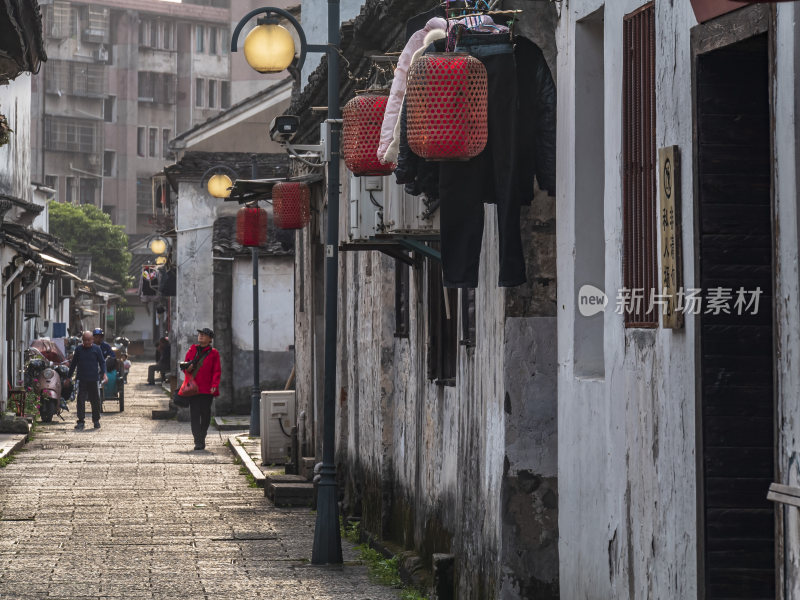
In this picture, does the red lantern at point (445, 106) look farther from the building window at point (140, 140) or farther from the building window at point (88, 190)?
the building window at point (140, 140)

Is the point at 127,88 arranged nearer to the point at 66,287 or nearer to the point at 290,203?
the point at 66,287

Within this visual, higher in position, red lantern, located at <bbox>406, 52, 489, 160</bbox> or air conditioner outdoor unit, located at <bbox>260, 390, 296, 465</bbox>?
red lantern, located at <bbox>406, 52, 489, 160</bbox>

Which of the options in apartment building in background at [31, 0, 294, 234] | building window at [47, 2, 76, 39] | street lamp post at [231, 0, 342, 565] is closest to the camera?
street lamp post at [231, 0, 342, 565]

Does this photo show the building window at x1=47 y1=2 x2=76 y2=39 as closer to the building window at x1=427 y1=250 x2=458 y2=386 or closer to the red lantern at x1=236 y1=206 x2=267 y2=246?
the red lantern at x1=236 y1=206 x2=267 y2=246

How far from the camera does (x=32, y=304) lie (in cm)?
3659

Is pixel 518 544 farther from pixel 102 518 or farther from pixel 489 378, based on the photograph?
pixel 102 518

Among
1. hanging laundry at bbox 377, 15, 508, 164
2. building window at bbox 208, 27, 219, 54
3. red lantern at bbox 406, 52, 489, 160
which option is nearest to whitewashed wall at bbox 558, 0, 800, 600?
hanging laundry at bbox 377, 15, 508, 164

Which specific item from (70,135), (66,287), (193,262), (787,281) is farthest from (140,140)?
(787,281)

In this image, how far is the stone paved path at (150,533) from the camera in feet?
35.5

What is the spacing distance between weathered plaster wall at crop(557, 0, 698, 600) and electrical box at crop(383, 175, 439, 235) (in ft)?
6.18

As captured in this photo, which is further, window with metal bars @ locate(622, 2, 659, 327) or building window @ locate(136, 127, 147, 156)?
building window @ locate(136, 127, 147, 156)

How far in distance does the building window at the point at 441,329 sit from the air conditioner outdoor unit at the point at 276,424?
857cm

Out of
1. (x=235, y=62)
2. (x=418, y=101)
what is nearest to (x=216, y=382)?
(x=418, y=101)

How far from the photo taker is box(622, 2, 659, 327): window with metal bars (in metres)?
6.51
